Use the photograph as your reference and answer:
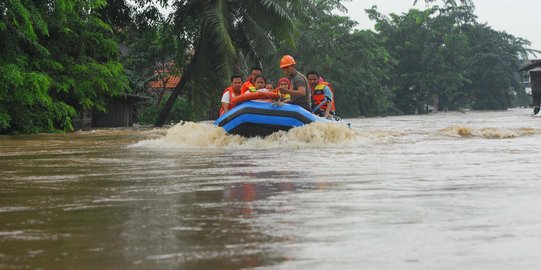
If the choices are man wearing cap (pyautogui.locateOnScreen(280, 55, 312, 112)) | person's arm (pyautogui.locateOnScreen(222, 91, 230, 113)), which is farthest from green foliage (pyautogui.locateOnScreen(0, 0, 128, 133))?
man wearing cap (pyautogui.locateOnScreen(280, 55, 312, 112))

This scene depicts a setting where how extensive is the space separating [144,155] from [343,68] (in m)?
49.1

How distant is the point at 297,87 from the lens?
14.9m

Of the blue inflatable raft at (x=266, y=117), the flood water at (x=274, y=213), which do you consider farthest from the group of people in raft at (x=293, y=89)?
the flood water at (x=274, y=213)

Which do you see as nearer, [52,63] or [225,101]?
[225,101]

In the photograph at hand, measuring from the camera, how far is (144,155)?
11.9 metres

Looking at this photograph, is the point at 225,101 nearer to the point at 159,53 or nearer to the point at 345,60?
the point at 159,53

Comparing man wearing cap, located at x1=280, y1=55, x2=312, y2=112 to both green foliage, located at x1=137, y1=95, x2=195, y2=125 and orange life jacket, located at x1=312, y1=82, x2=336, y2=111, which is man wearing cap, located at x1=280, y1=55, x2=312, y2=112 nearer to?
orange life jacket, located at x1=312, y1=82, x2=336, y2=111

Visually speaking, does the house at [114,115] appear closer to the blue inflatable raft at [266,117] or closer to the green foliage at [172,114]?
the green foliage at [172,114]

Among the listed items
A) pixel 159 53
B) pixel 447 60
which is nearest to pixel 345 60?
pixel 447 60

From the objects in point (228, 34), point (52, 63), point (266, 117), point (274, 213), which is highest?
point (228, 34)

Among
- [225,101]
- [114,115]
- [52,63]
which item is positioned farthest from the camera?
[114,115]

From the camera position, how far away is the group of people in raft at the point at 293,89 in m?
14.8

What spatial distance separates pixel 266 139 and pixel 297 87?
46.1 inches

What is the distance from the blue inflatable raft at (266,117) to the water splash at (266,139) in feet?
0.48
